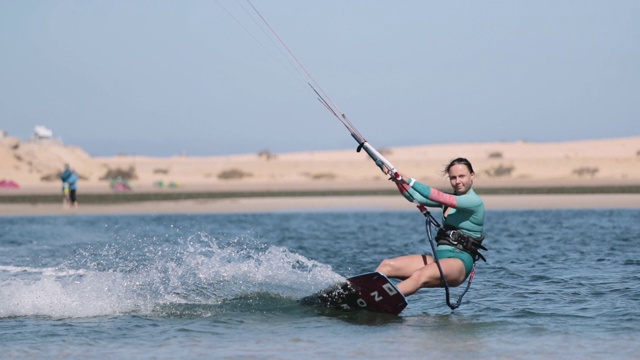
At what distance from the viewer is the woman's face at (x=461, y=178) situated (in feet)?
33.6

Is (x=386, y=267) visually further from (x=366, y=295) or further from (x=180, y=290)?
(x=180, y=290)

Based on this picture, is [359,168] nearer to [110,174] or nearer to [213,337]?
[110,174]

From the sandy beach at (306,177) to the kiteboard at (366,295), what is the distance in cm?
2085

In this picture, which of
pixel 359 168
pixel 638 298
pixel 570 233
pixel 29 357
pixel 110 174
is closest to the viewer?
pixel 29 357

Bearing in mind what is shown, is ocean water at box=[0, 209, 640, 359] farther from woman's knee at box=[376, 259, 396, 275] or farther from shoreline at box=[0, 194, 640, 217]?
shoreline at box=[0, 194, 640, 217]

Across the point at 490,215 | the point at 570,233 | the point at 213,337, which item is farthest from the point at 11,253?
the point at 490,215

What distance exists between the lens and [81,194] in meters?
40.9

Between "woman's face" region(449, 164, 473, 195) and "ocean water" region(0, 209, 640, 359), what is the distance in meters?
1.42

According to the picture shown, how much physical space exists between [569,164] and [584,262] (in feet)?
136

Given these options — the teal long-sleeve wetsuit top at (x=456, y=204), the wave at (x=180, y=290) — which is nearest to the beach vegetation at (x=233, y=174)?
the wave at (x=180, y=290)

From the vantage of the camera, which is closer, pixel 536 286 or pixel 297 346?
pixel 297 346

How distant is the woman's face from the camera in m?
10.2

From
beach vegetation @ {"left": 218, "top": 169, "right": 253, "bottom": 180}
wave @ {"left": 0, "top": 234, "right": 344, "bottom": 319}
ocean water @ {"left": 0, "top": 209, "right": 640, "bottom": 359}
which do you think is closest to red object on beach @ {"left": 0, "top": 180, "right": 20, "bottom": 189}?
beach vegetation @ {"left": 218, "top": 169, "right": 253, "bottom": 180}

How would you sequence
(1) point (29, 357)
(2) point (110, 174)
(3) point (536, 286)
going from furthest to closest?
1. (2) point (110, 174)
2. (3) point (536, 286)
3. (1) point (29, 357)
